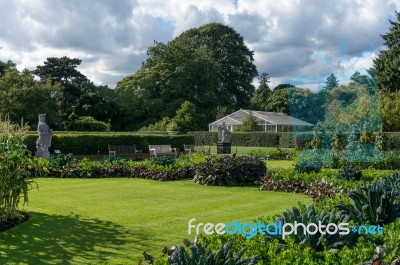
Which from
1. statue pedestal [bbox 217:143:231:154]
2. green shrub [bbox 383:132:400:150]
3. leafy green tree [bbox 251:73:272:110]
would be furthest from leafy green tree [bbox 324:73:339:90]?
leafy green tree [bbox 251:73:272:110]

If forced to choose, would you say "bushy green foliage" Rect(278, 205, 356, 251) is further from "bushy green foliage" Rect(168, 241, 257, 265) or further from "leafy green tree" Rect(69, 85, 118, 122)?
"leafy green tree" Rect(69, 85, 118, 122)

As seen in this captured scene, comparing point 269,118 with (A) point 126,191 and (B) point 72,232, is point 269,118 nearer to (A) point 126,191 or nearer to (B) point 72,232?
(A) point 126,191

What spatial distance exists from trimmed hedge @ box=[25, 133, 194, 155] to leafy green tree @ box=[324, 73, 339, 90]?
46.3ft

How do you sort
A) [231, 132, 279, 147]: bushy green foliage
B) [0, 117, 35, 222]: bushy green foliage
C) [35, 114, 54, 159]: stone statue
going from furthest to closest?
1. [231, 132, 279, 147]: bushy green foliage
2. [35, 114, 54, 159]: stone statue
3. [0, 117, 35, 222]: bushy green foliage

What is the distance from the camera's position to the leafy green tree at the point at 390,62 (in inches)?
1630

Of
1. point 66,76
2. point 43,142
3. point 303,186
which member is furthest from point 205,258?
point 66,76

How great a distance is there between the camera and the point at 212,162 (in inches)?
531

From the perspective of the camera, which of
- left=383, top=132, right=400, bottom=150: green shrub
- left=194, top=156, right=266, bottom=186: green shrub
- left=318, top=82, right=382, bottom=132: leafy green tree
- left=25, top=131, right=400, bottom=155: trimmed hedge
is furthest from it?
left=383, top=132, right=400, bottom=150: green shrub

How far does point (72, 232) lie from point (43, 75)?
165ft

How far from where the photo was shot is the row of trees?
37.7m

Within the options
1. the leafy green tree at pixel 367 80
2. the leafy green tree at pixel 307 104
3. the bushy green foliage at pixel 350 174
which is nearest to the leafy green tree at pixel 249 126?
the leafy green tree at pixel 367 80

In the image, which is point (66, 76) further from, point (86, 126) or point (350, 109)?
point (350, 109)

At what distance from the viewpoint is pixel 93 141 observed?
25297 millimetres

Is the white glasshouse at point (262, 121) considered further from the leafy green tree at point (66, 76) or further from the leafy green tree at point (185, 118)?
the leafy green tree at point (66, 76)
